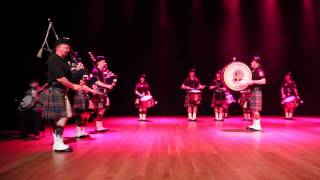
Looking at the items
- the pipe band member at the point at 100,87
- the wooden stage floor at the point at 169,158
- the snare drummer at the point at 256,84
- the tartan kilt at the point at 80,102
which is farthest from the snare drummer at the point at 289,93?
the tartan kilt at the point at 80,102

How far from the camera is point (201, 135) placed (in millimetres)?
7086

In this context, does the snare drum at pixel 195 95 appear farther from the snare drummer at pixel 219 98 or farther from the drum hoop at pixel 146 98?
the drum hoop at pixel 146 98

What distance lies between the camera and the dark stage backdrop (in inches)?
493

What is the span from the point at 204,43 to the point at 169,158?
873 centimetres

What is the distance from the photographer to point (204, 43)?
12844 mm

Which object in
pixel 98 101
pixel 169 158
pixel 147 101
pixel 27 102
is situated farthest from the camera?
pixel 147 101

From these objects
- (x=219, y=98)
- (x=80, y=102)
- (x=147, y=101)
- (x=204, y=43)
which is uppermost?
(x=204, y=43)

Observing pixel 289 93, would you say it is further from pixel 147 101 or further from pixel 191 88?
pixel 147 101

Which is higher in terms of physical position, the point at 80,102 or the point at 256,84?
the point at 256,84

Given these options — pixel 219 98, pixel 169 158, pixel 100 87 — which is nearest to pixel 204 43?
pixel 219 98

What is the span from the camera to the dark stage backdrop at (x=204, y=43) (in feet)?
41.1

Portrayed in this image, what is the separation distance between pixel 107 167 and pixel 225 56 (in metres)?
9.42

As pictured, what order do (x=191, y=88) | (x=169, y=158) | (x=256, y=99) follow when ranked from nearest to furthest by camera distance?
1. (x=169, y=158)
2. (x=256, y=99)
3. (x=191, y=88)

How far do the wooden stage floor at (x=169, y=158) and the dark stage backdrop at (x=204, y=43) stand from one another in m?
6.22
